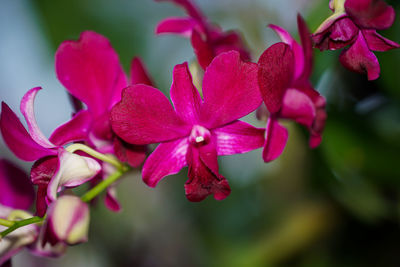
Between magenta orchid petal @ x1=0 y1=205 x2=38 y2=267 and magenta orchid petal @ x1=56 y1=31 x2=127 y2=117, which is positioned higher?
magenta orchid petal @ x1=56 y1=31 x2=127 y2=117

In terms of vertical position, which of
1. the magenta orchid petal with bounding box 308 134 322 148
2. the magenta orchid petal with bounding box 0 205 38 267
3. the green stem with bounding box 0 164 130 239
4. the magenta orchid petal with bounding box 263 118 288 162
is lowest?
the magenta orchid petal with bounding box 308 134 322 148

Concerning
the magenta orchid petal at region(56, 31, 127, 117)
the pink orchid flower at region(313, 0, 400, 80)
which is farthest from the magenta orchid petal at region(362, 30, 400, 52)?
the magenta orchid petal at region(56, 31, 127, 117)

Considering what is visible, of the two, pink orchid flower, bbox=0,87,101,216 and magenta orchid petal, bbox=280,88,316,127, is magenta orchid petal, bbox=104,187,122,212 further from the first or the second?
magenta orchid petal, bbox=280,88,316,127

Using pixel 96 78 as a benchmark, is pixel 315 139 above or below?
below

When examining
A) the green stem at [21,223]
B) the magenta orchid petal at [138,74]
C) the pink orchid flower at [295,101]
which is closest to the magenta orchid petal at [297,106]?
the pink orchid flower at [295,101]

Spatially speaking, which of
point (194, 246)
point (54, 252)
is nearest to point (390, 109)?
point (54, 252)

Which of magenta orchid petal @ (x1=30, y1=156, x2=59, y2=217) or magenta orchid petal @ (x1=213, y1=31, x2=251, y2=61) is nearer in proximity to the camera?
magenta orchid petal @ (x1=30, y1=156, x2=59, y2=217)

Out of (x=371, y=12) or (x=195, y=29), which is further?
(x=195, y=29)

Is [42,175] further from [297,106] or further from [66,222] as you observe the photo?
[297,106]

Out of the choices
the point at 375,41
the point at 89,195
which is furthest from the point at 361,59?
the point at 89,195
